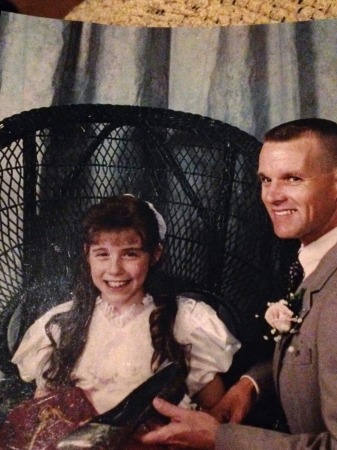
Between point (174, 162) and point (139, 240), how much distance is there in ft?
0.41

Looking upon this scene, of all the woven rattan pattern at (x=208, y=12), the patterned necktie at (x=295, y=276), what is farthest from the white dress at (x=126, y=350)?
the woven rattan pattern at (x=208, y=12)

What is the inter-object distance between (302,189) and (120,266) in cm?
26

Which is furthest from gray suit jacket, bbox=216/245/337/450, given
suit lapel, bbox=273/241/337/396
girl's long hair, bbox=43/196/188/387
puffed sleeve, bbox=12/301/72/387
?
puffed sleeve, bbox=12/301/72/387

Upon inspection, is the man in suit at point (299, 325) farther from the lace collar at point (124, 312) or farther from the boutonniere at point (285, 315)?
the lace collar at point (124, 312)

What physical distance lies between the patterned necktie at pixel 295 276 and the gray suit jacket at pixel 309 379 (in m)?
0.02

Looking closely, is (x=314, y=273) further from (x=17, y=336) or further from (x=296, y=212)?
(x=17, y=336)

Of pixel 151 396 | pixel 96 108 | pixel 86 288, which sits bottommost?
pixel 151 396

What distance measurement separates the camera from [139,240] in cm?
82

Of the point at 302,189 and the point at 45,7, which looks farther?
the point at 45,7

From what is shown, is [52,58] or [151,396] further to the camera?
[52,58]

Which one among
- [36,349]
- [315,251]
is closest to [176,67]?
[315,251]

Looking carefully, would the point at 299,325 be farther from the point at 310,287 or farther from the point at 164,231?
the point at 164,231

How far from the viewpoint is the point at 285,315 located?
2.55 feet

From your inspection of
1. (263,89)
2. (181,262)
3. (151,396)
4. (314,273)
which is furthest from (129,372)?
(263,89)
